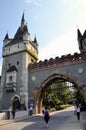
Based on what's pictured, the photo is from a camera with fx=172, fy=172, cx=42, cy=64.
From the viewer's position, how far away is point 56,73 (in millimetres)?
22797

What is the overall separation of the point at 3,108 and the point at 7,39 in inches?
456

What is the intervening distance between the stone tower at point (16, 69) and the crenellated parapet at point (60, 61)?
5.56 feet

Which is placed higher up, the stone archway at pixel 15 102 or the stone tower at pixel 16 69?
the stone tower at pixel 16 69

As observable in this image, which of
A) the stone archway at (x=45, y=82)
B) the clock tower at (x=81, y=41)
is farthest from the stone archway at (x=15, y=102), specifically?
the clock tower at (x=81, y=41)

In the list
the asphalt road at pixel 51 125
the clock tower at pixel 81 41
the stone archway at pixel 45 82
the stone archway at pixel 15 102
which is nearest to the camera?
the asphalt road at pixel 51 125

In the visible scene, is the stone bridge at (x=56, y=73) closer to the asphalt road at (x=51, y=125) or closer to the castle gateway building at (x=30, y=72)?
the castle gateway building at (x=30, y=72)

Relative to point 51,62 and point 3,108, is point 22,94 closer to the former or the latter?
point 3,108

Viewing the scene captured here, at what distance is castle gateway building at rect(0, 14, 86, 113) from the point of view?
22.1 meters

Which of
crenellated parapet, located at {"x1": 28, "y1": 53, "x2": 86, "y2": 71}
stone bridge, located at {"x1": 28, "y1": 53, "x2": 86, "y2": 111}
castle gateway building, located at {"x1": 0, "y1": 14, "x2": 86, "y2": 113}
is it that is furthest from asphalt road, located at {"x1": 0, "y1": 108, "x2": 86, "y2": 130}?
crenellated parapet, located at {"x1": 28, "y1": 53, "x2": 86, "y2": 71}

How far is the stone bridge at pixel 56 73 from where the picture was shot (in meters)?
21.5

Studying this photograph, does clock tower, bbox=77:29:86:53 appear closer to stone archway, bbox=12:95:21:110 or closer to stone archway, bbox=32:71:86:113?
stone archway, bbox=32:71:86:113

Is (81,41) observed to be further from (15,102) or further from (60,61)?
(15,102)

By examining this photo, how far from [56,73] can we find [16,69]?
21.6 ft

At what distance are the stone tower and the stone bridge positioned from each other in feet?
3.40
